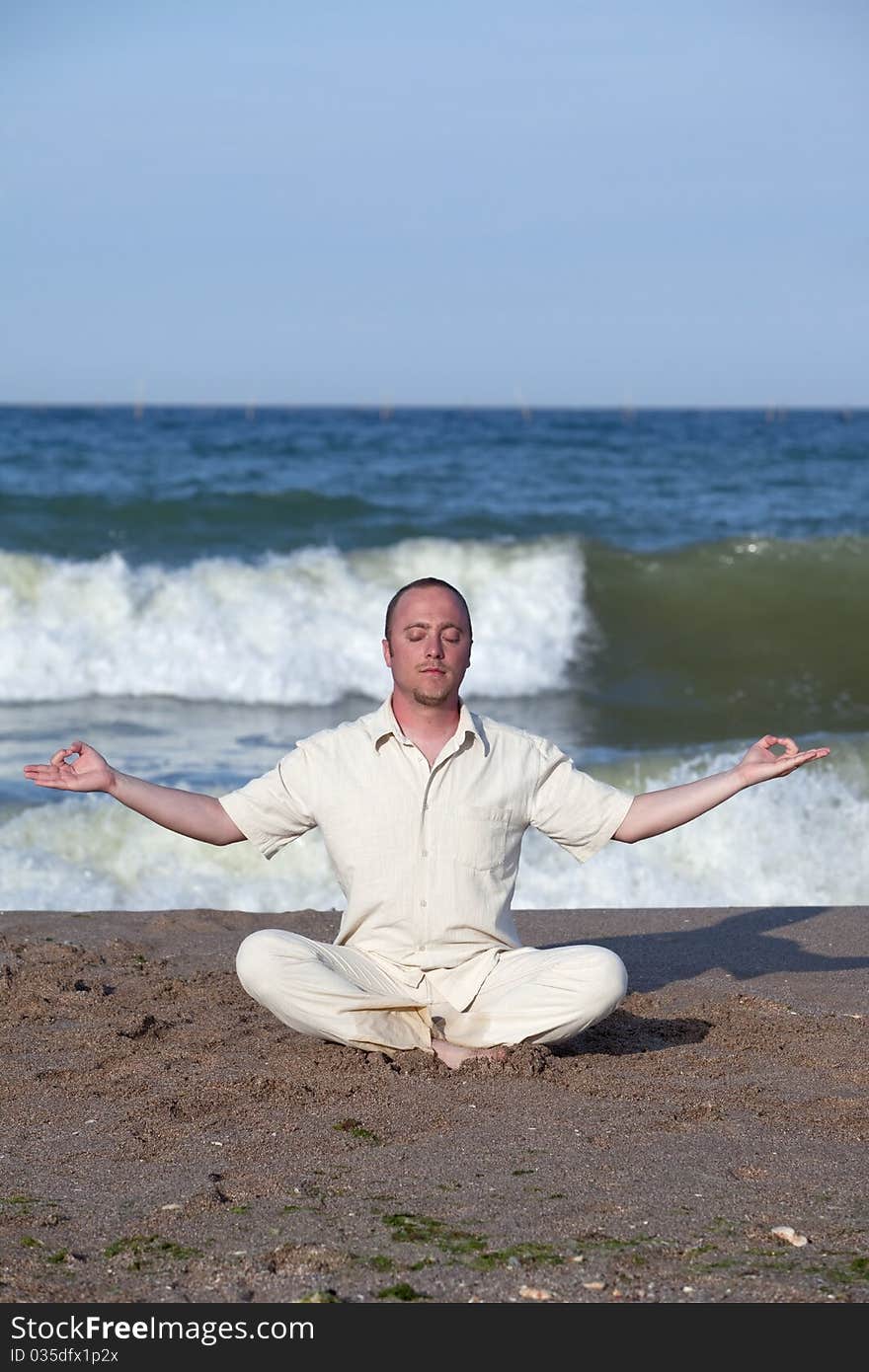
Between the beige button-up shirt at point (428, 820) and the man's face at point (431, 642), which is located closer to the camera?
the man's face at point (431, 642)

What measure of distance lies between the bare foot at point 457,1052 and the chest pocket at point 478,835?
1.77 ft

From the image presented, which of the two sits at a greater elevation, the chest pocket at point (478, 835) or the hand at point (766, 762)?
the hand at point (766, 762)

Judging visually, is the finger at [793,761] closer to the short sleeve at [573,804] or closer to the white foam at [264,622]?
the short sleeve at [573,804]

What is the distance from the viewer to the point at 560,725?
12492 mm

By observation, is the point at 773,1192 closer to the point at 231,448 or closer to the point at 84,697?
the point at 84,697

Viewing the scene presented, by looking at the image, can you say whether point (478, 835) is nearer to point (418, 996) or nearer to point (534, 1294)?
point (418, 996)

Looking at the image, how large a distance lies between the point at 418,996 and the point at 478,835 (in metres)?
0.52

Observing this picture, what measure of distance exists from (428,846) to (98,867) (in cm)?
386

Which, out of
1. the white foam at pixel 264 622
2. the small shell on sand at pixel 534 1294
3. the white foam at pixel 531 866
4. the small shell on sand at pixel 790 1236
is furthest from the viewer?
the white foam at pixel 264 622

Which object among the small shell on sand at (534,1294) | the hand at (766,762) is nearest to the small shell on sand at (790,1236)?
the small shell on sand at (534,1294)

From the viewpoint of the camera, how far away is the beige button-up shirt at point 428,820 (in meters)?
4.46

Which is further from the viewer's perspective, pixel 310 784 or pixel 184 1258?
pixel 310 784

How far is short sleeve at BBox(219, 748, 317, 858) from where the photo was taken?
452 cm
